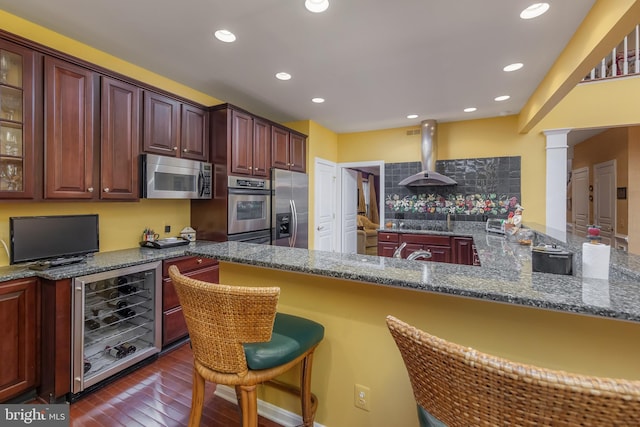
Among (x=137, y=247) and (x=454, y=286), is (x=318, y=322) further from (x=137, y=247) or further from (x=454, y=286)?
(x=137, y=247)

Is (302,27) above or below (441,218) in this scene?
above

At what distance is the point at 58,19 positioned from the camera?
2102 millimetres

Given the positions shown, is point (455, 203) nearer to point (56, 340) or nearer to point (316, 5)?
point (316, 5)

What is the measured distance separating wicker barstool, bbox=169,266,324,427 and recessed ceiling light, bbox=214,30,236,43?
6.23 ft

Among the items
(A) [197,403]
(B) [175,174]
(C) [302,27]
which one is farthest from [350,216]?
(A) [197,403]

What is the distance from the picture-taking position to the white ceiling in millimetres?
1944

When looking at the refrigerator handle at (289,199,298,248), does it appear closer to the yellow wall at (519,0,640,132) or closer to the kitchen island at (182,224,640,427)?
the kitchen island at (182,224,640,427)

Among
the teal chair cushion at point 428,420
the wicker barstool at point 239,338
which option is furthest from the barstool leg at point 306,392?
the teal chair cushion at point 428,420

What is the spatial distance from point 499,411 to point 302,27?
242 centimetres

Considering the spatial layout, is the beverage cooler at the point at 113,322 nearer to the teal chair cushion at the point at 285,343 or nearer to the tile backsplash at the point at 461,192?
the teal chair cushion at the point at 285,343

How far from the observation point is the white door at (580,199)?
5668mm

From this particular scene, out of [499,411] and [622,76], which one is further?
[622,76]

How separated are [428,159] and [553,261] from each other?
3419 millimetres

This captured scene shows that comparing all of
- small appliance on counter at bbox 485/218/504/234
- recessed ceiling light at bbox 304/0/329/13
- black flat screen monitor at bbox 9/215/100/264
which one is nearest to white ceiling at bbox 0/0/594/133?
recessed ceiling light at bbox 304/0/329/13
